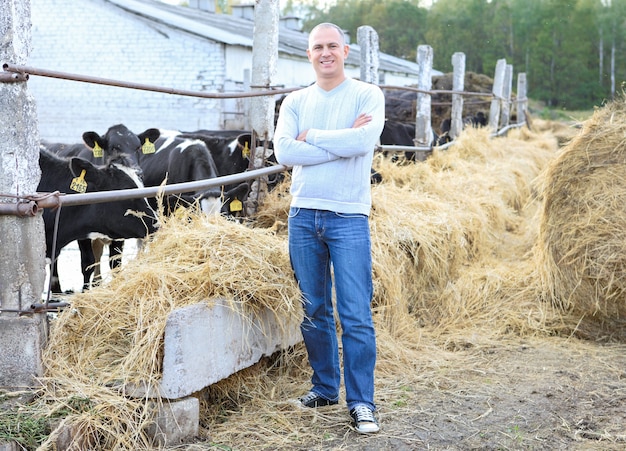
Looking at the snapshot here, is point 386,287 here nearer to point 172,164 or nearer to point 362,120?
point 362,120


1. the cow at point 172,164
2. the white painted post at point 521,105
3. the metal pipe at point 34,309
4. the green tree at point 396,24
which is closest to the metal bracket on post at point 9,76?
the metal pipe at point 34,309

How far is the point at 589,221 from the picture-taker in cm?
579

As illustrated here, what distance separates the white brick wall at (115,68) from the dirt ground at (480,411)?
15.1 metres

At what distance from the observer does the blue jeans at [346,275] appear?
3.99 metres

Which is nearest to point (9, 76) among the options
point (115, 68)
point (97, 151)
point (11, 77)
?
point (11, 77)

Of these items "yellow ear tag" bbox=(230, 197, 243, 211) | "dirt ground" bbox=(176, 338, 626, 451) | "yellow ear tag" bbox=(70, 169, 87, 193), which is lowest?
"dirt ground" bbox=(176, 338, 626, 451)

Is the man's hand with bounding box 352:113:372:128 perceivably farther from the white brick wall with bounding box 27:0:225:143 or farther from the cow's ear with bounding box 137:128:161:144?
the white brick wall with bounding box 27:0:225:143

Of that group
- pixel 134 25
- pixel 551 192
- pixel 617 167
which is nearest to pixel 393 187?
pixel 551 192

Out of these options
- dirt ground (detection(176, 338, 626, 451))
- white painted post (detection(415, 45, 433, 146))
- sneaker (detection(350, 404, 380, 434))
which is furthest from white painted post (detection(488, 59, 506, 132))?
sneaker (detection(350, 404, 380, 434))

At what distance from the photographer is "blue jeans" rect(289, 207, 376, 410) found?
3.99m

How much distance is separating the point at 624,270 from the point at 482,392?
1692 millimetres

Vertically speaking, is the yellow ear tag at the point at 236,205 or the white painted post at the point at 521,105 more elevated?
the white painted post at the point at 521,105

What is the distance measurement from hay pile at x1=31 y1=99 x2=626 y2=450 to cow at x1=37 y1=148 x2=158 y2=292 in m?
1.24

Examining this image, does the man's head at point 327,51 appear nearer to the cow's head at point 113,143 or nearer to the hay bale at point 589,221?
the hay bale at point 589,221
